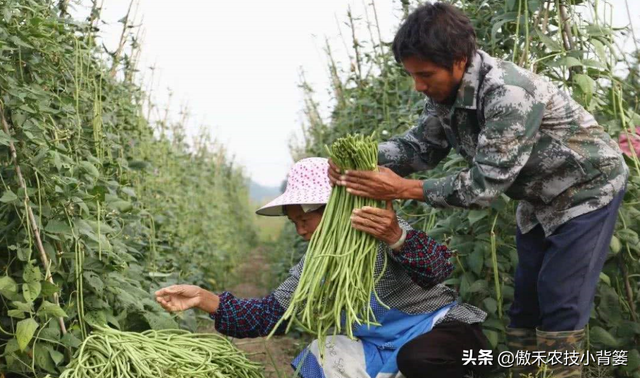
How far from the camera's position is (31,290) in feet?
7.43

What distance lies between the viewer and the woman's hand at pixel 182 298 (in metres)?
2.44

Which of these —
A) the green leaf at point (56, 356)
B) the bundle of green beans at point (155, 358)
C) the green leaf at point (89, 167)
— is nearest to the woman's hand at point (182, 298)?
the bundle of green beans at point (155, 358)

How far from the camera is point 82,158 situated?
2918mm

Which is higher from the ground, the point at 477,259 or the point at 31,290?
the point at 31,290

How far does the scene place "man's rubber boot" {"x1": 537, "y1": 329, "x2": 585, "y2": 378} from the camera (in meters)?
2.42

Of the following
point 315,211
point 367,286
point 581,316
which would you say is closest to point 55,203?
point 315,211

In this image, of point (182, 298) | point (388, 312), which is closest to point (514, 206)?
point (388, 312)

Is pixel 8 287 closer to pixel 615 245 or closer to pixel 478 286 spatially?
pixel 478 286

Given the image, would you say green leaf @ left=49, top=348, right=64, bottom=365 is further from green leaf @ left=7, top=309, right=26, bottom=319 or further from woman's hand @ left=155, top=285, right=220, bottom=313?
woman's hand @ left=155, top=285, right=220, bottom=313

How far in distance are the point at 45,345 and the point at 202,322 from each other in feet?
8.21

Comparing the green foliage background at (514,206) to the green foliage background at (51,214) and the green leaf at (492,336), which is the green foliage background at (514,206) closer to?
the green leaf at (492,336)

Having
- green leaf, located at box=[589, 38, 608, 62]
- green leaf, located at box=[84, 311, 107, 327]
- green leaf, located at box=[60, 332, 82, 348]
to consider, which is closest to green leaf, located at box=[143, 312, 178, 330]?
green leaf, located at box=[84, 311, 107, 327]

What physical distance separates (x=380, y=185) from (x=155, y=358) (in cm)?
81

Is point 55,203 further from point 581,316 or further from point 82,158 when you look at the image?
point 581,316
